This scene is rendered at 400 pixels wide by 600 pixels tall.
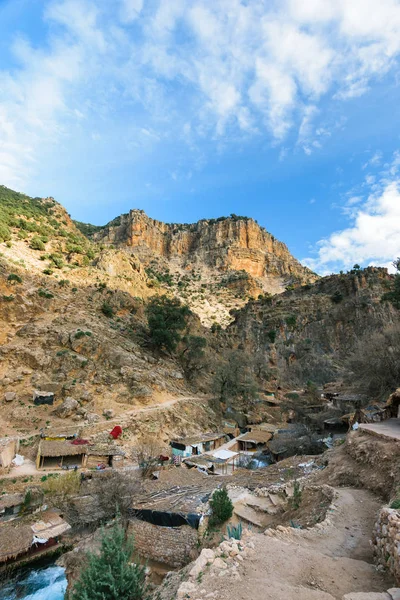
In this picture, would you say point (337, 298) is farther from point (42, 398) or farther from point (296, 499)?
point (296, 499)

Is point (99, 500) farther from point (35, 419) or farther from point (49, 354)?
point (49, 354)

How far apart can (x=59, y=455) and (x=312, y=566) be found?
61.8 feet

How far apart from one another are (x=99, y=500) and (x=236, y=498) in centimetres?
653

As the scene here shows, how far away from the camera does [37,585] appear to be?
12438mm

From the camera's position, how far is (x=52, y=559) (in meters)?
13.8

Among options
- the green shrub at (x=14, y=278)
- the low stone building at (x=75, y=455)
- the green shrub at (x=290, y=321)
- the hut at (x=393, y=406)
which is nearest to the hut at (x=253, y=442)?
the low stone building at (x=75, y=455)

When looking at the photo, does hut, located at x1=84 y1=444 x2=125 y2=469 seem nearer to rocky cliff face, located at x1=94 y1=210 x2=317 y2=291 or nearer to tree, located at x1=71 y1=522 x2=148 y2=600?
tree, located at x1=71 y1=522 x2=148 y2=600

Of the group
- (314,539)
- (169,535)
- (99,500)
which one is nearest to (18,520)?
(99,500)

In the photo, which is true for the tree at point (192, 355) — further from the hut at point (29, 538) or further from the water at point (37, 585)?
the water at point (37, 585)

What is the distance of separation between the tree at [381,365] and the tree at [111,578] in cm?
2088

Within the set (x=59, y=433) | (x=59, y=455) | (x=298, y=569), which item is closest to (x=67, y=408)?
(x=59, y=433)

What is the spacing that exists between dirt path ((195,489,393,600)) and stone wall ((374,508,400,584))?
236 millimetres

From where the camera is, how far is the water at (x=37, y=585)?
11.9 m

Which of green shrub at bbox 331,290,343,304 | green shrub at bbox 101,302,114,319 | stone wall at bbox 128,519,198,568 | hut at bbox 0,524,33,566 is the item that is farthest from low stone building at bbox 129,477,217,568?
green shrub at bbox 331,290,343,304
